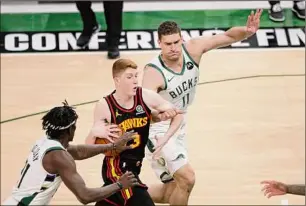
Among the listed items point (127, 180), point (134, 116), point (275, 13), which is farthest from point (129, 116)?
point (275, 13)

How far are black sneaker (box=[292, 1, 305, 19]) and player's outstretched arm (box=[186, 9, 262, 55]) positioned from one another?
114 inches

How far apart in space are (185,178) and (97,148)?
1.05 metres

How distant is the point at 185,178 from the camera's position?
16.5 feet

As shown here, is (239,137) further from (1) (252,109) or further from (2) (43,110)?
(2) (43,110)

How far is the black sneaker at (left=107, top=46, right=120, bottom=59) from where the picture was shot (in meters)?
6.25

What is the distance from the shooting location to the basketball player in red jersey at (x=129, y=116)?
406cm

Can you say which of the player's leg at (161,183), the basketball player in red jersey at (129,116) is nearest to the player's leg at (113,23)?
the player's leg at (161,183)

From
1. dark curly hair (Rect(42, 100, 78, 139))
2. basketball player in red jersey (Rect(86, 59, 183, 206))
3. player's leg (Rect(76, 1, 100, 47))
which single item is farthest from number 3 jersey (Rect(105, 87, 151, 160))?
player's leg (Rect(76, 1, 100, 47))

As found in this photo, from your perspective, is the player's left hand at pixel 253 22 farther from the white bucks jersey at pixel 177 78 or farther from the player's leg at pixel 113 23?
the player's leg at pixel 113 23

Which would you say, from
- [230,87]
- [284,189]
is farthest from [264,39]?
[284,189]

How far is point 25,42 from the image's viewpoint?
7145 mm

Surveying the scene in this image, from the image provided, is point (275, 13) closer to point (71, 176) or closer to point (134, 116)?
point (134, 116)

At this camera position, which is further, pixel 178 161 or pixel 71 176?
pixel 178 161

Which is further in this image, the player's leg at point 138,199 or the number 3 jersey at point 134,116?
the player's leg at point 138,199
